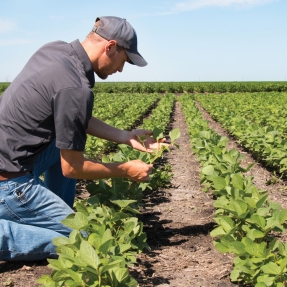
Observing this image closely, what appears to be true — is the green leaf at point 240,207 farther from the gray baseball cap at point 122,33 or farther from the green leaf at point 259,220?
the gray baseball cap at point 122,33

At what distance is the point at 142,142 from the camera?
3504 mm

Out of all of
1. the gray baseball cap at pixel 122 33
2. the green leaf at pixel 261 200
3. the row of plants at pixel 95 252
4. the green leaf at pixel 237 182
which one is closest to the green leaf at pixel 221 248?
the green leaf at pixel 261 200

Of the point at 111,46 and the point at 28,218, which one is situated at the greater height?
the point at 111,46

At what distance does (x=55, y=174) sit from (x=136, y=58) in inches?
49.6

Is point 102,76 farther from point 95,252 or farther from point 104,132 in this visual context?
point 95,252

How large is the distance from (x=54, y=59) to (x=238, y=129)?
545 centimetres

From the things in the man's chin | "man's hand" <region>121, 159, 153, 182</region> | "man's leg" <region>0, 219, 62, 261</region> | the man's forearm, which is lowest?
"man's leg" <region>0, 219, 62, 261</region>

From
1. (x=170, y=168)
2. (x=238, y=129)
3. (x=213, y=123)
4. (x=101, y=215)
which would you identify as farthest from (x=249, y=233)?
(x=213, y=123)

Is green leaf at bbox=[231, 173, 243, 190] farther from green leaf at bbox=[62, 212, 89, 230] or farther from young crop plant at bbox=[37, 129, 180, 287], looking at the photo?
green leaf at bbox=[62, 212, 89, 230]

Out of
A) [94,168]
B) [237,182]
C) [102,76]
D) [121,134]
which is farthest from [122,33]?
[237,182]

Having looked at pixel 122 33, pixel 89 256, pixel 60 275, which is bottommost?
pixel 60 275

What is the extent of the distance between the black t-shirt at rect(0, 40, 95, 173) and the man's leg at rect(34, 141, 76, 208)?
1.06 feet

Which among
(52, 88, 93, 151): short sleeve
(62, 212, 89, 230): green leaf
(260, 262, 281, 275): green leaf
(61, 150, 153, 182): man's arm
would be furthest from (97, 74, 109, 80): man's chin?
(260, 262, 281, 275): green leaf

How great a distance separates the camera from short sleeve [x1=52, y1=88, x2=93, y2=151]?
8.36 feet
